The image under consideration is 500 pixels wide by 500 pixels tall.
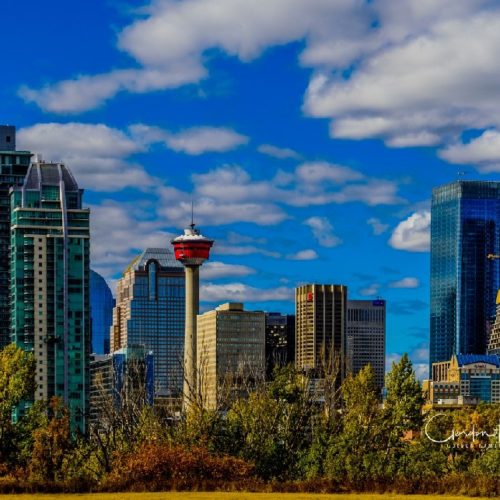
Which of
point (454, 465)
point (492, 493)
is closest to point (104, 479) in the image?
Answer: point (492, 493)

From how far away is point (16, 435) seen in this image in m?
76.8

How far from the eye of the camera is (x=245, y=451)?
222 ft

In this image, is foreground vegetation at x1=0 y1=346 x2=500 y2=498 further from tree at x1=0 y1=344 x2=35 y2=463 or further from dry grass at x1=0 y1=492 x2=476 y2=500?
dry grass at x1=0 y1=492 x2=476 y2=500

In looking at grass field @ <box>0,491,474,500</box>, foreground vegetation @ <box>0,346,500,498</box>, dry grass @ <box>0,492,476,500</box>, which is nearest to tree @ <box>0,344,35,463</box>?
foreground vegetation @ <box>0,346,500,498</box>

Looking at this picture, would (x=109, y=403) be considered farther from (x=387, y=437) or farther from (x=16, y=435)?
(x=387, y=437)

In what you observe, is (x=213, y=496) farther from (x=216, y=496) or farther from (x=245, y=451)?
(x=245, y=451)

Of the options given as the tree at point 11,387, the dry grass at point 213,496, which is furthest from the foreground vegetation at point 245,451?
the dry grass at point 213,496

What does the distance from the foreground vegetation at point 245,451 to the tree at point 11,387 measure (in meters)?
0.08

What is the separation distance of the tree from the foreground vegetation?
0.27 ft

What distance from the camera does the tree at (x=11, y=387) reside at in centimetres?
7581

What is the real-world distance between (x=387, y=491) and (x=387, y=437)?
1104 inches

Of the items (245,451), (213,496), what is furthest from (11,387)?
(213,496)

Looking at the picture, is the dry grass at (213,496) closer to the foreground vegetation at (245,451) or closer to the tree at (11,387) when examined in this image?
the foreground vegetation at (245,451)

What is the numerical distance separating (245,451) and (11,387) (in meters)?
19.0
